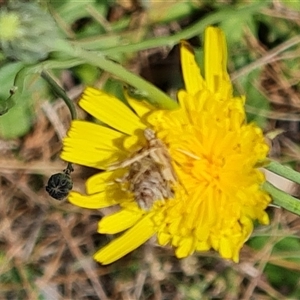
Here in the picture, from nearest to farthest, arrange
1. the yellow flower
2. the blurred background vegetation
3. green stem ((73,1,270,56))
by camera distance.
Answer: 1. the yellow flower
2. green stem ((73,1,270,56))
3. the blurred background vegetation

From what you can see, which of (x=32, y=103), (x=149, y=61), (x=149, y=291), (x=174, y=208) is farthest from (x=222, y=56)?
(x=149, y=291)

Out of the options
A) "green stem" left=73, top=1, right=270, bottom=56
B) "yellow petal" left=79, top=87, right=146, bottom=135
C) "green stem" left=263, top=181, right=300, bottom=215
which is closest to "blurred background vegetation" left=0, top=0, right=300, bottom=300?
"green stem" left=73, top=1, right=270, bottom=56

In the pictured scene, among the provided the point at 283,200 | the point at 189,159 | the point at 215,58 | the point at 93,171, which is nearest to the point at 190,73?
the point at 215,58

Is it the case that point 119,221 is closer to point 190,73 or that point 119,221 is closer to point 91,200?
point 91,200

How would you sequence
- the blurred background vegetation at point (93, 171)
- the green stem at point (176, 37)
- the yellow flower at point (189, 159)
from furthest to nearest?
the blurred background vegetation at point (93, 171), the green stem at point (176, 37), the yellow flower at point (189, 159)

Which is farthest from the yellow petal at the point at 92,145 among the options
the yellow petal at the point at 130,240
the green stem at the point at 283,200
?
the green stem at the point at 283,200

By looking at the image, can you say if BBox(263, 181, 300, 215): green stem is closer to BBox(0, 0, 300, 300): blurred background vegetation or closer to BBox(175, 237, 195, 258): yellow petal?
BBox(175, 237, 195, 258): yellow petal

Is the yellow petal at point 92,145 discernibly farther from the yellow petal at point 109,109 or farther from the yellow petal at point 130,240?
the yellow petal at point 130,240

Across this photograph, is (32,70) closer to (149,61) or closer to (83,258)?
(149,61)

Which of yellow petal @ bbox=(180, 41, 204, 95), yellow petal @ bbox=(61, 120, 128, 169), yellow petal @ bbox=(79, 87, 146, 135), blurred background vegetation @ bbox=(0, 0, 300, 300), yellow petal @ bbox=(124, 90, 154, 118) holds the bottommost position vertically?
blurred background vegetation @ bbox=(0, 0, 300, 300)

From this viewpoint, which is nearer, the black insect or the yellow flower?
the yellow flower
